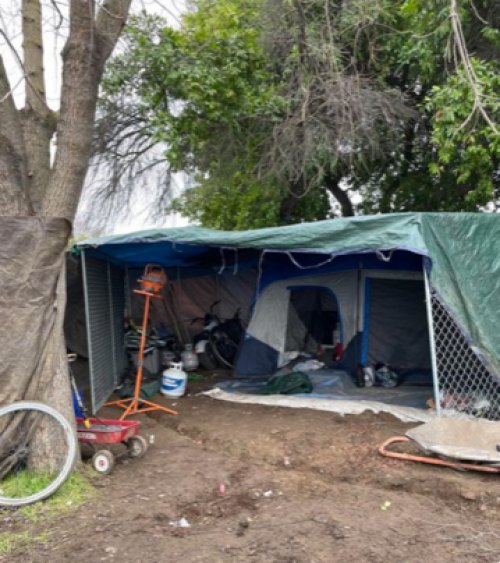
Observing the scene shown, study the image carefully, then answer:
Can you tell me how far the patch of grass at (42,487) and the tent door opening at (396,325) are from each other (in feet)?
15.9

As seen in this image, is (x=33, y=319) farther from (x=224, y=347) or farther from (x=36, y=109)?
(x=224, y=347)

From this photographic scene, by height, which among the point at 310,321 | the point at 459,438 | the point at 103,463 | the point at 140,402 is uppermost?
the point at 310,321

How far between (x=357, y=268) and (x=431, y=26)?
3.59 metres

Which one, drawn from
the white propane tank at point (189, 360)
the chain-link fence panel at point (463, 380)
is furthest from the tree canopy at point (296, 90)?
the white propane tank at point (189, 360)

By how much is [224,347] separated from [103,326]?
109 inches

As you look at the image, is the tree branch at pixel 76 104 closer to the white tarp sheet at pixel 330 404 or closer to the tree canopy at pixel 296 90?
the tree canopy at pixel 296 90

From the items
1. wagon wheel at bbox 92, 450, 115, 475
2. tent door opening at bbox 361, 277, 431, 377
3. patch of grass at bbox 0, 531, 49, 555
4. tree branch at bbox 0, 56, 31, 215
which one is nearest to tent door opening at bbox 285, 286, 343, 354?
tent door opening at bbox 361, 277, 431, 377

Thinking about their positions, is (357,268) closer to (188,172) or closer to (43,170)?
(188,172)

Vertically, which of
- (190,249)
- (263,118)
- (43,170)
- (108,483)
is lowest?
(108,483)

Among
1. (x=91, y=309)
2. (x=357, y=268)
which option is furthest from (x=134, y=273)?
(x=357, y=268)

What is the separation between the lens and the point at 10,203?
423cm

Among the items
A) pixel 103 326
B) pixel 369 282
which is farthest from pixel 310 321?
pixel 103 326

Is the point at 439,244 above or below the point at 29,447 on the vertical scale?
above

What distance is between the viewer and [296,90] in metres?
8.81
